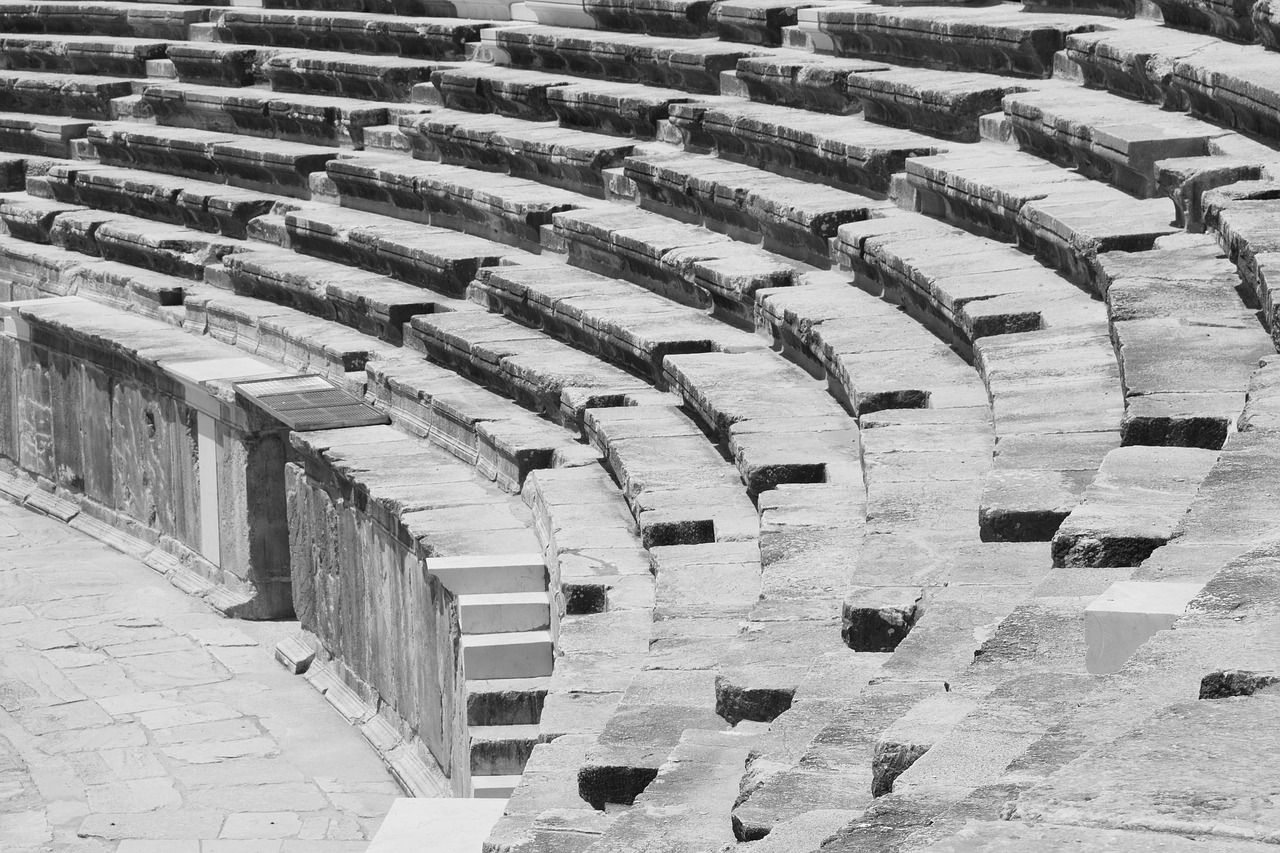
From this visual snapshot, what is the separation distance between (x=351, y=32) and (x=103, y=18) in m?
4.32

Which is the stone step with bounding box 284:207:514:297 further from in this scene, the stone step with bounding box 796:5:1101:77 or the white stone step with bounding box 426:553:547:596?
the white stone step with bounding box 426:553:547:596

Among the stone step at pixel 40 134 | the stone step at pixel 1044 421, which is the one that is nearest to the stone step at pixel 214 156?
the stone step at pixel 40 134

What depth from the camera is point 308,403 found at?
10438 millimetres

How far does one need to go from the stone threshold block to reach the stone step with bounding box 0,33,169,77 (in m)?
14.7

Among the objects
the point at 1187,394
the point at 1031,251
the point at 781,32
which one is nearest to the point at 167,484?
the point at 781,32

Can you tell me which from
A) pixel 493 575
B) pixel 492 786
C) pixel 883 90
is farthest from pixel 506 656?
pixel 883 90

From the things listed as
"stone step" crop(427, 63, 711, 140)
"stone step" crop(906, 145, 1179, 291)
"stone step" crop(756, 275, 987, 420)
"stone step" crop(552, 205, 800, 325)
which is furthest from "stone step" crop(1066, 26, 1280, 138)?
"stone step" crop(427, 63, 711, 140)

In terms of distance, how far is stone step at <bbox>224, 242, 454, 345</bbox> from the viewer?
1109cm

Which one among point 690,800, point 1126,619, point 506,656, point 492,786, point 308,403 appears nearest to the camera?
point 1126,619

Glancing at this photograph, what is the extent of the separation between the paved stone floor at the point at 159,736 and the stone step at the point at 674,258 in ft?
9.14

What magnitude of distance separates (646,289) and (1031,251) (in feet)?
9.16

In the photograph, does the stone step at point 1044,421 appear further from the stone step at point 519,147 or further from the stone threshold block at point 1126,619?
the stone step at point 519,147

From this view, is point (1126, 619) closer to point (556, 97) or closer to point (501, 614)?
point (501, 614)

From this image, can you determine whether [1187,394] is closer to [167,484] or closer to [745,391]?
[745,391]
